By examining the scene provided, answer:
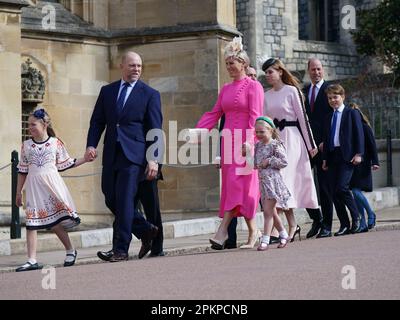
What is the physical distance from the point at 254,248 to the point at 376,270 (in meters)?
2.72

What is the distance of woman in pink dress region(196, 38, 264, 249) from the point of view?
40.1 ft

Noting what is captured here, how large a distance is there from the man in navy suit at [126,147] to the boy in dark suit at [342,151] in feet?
9.19

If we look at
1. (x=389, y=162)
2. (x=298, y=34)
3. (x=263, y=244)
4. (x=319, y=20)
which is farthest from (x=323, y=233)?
(x=319, y=20)

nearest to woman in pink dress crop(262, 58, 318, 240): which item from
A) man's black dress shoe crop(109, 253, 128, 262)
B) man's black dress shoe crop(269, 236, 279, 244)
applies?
man's black dress shoe crop(269, 236, 279, 244)

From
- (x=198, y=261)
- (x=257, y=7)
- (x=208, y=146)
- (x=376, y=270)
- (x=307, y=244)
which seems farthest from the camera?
(x=257, y=7)

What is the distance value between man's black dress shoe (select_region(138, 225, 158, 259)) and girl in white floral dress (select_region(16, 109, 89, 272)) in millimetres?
623

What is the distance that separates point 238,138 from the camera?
12.4m

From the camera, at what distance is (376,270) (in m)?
9.64

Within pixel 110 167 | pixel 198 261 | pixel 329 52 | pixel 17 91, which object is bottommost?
pixel 198 261

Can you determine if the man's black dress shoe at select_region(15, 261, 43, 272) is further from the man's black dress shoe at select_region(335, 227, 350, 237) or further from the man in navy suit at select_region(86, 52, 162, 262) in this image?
the man's black dress shoe at select_region(335, 227, 350, 237)

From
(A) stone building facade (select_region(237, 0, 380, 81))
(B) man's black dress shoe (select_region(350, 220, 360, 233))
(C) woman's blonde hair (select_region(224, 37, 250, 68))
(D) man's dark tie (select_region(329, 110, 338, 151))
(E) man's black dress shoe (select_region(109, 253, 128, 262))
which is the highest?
(A) stone building facade (select_region(237, 0, 380, 81))

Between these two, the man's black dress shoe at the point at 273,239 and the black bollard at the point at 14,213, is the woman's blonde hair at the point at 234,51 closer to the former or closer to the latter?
Answer: the man's black dress shoe at the point at 273,239

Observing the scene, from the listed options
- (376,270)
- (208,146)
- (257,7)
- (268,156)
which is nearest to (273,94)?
(268,156)

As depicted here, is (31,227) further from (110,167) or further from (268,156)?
(268,156)
